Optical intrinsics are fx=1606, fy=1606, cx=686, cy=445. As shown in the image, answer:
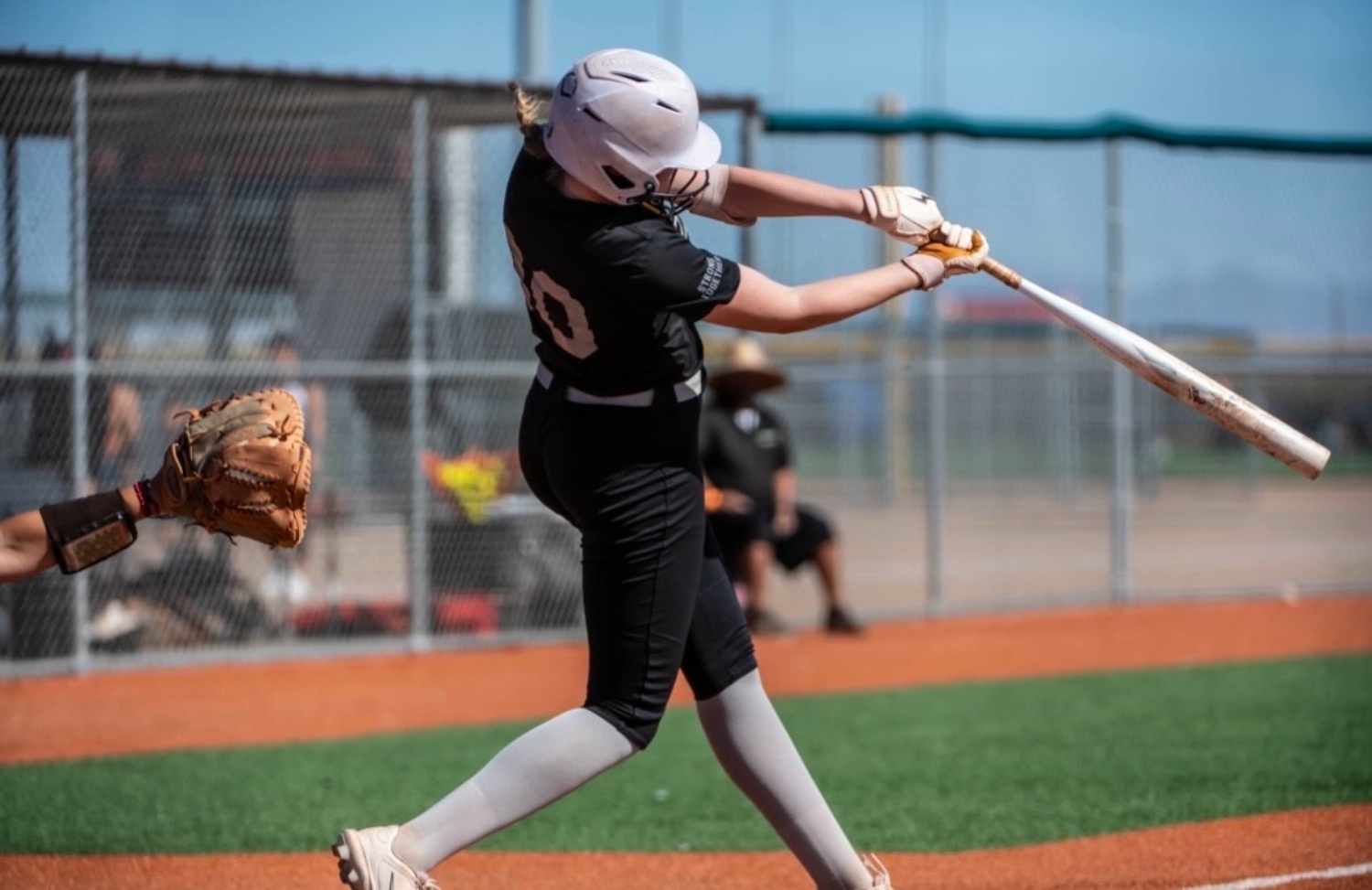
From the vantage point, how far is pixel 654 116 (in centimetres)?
344

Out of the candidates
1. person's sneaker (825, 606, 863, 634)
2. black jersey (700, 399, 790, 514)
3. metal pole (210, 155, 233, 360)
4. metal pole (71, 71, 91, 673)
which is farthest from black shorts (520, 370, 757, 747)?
person's sneaker (825, 606, 863, 634)

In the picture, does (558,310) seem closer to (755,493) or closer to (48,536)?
(48,536)

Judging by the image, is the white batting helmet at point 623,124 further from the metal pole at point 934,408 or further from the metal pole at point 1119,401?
the metal pole at point 1119,401

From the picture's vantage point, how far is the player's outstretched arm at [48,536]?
3.60 meters

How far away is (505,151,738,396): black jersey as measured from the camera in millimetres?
3469

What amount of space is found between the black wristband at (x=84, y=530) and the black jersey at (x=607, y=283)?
41.4 inches

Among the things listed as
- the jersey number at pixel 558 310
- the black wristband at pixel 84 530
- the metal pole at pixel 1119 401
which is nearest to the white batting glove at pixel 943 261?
the jersey number at pixel 558 310

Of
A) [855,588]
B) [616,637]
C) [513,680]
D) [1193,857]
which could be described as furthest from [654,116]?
[855,588]

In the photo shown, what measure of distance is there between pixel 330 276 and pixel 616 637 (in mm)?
7547

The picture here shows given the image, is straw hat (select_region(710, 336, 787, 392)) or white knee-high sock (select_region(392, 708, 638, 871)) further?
straw hat (select_region(710, 336, 787, 392))

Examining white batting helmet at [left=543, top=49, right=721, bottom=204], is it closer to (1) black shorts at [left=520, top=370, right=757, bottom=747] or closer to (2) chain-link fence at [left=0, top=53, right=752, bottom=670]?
(1) black shorts at [left=520, top=370, right=757, bottom=747]

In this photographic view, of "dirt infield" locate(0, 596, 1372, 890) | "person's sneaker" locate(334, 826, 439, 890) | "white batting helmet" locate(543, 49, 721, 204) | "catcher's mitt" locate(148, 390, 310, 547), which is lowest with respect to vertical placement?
"dirt infield" locate(0, 596, 1372, 890)

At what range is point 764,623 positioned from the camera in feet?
38.2

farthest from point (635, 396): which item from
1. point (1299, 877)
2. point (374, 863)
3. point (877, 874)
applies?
point (1299, 877)
